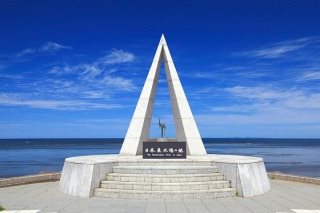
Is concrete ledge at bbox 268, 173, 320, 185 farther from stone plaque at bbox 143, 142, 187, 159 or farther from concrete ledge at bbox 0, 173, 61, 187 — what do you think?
concrete ledge at bbox 0, 173, 61, 187

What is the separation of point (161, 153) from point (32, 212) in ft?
24.4

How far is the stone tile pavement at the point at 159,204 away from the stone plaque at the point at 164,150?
4146 millimetres

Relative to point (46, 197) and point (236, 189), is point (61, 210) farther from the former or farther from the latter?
point (236, 189)

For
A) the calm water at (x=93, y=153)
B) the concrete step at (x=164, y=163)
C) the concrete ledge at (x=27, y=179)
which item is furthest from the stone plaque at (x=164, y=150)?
the calm water at (x=93, y=153)

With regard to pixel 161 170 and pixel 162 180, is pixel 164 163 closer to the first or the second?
pixel 161 170

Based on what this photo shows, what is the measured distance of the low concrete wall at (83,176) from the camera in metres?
15.6

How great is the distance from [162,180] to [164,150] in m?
3.12

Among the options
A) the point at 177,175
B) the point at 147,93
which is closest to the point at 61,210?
the point at 177,175

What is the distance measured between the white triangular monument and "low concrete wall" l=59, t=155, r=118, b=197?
418cm

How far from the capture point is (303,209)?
13.2 meters

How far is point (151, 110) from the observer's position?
879 inches

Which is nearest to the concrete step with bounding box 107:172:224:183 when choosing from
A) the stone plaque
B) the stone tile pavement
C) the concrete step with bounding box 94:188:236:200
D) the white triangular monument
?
the concrete step with bounding box 94:188:236:200

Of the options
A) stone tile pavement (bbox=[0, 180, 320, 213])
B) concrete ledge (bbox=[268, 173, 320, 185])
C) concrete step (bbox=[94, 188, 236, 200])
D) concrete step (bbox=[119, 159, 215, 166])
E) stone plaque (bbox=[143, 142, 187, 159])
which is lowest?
stone tile pavement (bbox=[0, 180, 320, 213])

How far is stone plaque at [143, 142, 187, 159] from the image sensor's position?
61.1ft
